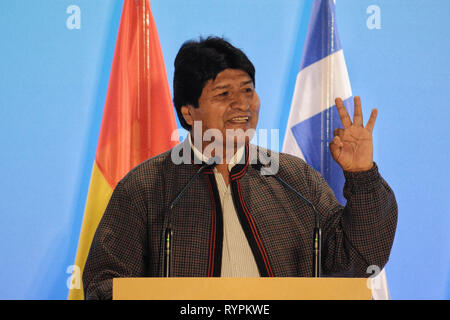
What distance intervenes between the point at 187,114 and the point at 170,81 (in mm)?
754

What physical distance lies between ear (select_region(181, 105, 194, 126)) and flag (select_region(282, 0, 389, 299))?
74 centimetres

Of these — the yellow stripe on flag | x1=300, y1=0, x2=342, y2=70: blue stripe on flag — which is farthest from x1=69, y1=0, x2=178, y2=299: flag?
x1=300, y1=0, x2=342, y2=70: blue stripe on flag

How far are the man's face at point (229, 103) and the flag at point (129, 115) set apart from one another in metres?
0.60

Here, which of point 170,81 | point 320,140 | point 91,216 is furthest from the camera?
point 170,81

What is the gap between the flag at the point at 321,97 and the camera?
106 inches

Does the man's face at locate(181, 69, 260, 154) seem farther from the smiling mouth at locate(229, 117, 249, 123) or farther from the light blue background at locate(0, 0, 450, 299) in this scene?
the light blue background at locate(0, 0, 450, 299)

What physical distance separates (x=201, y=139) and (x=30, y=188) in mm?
1170

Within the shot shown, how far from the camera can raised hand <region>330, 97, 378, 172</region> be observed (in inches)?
67.2

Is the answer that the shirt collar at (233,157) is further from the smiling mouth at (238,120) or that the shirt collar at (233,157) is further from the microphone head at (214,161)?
the smiling mouth at (238,120)

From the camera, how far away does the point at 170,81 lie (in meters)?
2.85

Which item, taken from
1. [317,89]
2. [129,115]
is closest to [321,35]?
[317,89]

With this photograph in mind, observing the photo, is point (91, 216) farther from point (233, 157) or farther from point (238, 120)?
point (238, 120)

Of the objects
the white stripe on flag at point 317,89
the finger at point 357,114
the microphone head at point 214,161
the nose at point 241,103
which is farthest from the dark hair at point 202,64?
the white stripe on flag at point 317,89

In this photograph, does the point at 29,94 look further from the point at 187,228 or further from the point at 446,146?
the point at 446,146
